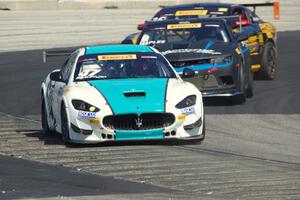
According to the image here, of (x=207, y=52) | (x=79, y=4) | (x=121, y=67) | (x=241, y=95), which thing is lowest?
(x=79, y=4)

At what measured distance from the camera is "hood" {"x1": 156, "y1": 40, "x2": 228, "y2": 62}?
57.4 feet

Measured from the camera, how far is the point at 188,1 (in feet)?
137

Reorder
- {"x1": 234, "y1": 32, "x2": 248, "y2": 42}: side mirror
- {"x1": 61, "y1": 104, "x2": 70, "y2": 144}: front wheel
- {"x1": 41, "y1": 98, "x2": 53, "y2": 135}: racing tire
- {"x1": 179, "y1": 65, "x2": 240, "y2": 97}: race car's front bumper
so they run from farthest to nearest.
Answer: {"x1": 234, "y1": 32, "x2": 248, "y2": 42}: side mirror, {"x1": 179, "y1": 65, "x2": 240, "y2": 97}: race car's front bumper, {"x1": 41, "y1": 98, "x2": 53, "y2": 135}: racing tire, {"x1": 61, "y1": 104, "x2": 70, "y2": 144}: front wheel

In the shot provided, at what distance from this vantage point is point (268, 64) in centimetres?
2130

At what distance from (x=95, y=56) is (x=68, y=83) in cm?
71

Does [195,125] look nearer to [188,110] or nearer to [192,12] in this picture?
[188,110]

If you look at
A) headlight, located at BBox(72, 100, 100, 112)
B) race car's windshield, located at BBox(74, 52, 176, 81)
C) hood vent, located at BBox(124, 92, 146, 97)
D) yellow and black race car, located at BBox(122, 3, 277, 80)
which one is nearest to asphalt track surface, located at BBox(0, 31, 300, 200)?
headlight, located at BBox(72, 100, 100, 112)

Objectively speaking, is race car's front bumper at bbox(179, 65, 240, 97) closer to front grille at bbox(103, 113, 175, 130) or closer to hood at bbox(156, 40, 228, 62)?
hood at bbox(156, 40, 228, 62)

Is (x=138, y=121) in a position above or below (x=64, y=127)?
above

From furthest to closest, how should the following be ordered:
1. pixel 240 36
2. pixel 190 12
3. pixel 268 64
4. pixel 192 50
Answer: pixel 268 64 → pixel 190 12 → pixel 240 36 → pixel 192 50

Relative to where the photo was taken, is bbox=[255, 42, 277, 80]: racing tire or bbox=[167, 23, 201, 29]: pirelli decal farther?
bbox=[255, 42, 277, 80]: racing tire

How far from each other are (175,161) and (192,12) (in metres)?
8.72

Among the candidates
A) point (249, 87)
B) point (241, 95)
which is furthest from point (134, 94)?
point (249, 87)

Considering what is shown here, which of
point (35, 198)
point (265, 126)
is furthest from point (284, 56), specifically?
point (35, 198)
